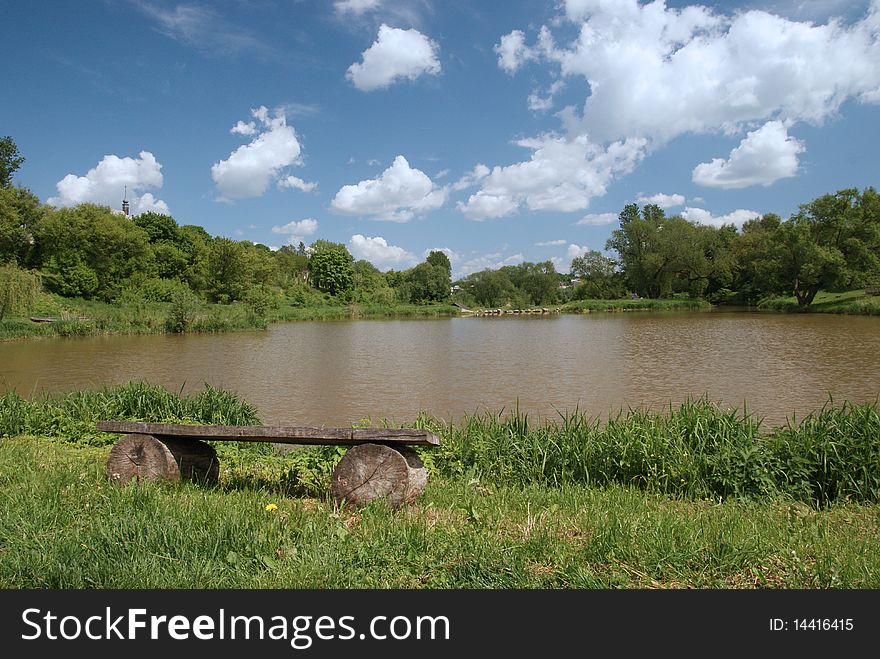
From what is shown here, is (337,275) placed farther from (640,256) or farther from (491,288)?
(640,256)

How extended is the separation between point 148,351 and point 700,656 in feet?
83.4

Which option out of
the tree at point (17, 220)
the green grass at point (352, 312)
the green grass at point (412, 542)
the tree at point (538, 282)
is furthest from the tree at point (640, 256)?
the green grass at point (412, 542)

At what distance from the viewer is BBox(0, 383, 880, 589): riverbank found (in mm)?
2820

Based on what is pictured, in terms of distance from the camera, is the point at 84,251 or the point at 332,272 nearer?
the point at 84,251

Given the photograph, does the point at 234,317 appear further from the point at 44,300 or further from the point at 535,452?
the point at 535,452

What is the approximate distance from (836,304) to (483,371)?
39755mm

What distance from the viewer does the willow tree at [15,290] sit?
27.0 m

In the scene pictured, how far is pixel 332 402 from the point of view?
1204cm

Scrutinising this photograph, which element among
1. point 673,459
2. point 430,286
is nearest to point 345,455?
point 673,459

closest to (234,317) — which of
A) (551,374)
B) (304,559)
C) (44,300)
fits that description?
(44,300)

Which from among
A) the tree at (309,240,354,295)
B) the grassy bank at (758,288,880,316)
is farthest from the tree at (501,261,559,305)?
the grassy bank at (758,288,880,316)

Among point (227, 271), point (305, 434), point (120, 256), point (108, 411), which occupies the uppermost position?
point (120, 256)

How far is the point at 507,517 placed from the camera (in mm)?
3830

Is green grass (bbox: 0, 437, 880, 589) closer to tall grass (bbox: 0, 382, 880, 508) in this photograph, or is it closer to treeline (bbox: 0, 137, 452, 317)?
tall grass (bbox: 0, 382, 880, 508)
